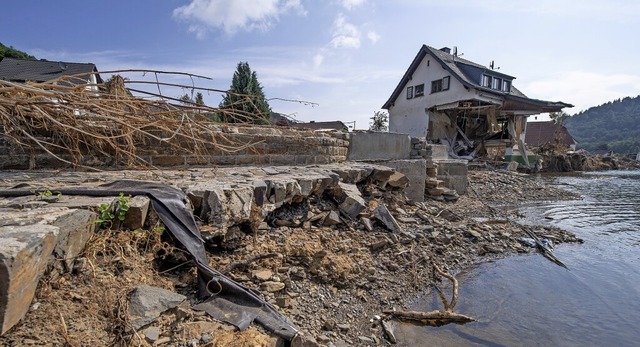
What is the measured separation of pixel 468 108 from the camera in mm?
17859

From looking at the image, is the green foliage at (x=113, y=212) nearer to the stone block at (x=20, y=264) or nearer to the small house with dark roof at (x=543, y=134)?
the stone block at (x=20, y=264)

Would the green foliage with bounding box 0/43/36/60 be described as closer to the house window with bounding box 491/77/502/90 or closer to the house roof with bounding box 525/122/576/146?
the house window with bounding box 491/77/502/90

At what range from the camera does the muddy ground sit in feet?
4.95

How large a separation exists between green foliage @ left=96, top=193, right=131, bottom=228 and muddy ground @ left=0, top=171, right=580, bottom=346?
89mm

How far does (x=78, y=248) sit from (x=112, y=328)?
0.59 m

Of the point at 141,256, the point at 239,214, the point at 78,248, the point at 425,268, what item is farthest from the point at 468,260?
the point at 78,248

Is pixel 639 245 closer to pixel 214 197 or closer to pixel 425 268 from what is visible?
pixel 425 268

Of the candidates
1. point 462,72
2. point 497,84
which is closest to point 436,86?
point 462,72

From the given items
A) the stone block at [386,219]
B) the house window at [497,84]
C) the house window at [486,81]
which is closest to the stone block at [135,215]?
the stone block at [386,219]

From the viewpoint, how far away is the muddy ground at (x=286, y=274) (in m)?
1.51

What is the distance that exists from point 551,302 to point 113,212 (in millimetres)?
4607

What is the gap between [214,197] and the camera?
279cm

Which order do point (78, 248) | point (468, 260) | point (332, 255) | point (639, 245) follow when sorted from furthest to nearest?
point (639, 245) < point (468, 260) < point (332, 255) < point (78, 248)

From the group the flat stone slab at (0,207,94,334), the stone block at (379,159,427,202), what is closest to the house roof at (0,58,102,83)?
the stone block at (379,159,427,202)
